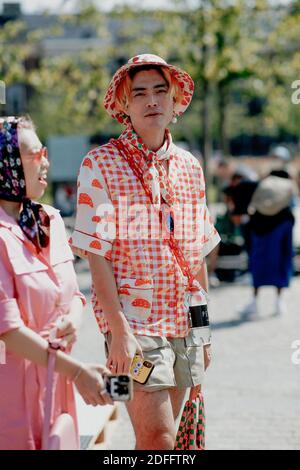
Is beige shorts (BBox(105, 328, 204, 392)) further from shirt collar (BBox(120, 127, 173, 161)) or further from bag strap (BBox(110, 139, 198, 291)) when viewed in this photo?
shirt collar (BBox(120, 127, 173, 161))

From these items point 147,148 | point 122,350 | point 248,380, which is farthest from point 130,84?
point 248,380

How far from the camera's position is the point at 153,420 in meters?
3.21

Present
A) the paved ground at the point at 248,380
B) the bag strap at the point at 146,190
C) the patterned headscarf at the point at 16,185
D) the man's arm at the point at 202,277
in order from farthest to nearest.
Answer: the paved ground at the point at 248,380, the man's arm at the point at 202,277, the bag strap at the point at 146,190, the patterned headscarf at the point at 16,185

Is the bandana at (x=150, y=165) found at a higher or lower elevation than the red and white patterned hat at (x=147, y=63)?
lower

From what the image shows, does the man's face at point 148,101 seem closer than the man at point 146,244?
No

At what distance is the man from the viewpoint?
321 centimetres

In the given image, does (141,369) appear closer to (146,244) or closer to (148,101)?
(146,244)

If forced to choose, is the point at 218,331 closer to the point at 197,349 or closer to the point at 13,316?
the point at 197,349

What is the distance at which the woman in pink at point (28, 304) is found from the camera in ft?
8.72

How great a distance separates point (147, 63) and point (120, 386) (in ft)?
4.31

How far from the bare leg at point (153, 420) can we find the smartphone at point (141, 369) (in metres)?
0.07

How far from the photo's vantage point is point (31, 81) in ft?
56.2

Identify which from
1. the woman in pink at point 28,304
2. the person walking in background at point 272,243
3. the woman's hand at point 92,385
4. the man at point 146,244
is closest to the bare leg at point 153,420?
the man at point 146,244

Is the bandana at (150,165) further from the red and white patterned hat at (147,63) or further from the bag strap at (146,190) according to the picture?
the red and white patterned hat at (147,63)
